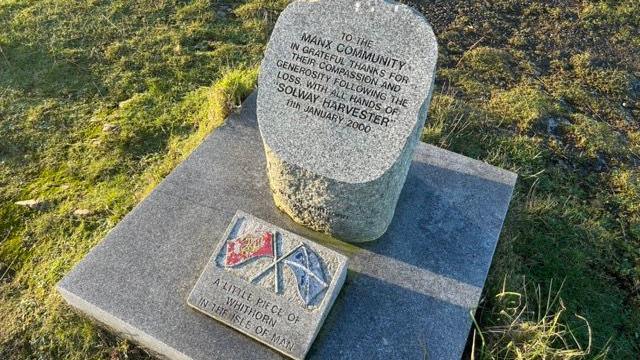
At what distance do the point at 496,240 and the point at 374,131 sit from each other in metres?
1.22

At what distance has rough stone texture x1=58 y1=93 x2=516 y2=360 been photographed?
3.04 m

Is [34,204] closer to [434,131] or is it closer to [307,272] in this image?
[307,272]

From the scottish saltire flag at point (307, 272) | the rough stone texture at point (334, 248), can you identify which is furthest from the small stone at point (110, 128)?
the scottish saltire flag at point (307, 272)

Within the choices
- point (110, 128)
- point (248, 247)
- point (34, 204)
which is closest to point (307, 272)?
point (248, 247)

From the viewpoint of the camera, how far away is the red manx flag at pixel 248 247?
10.2 feet

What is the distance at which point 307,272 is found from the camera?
304 cm

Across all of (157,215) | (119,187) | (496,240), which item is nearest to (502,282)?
(496,240)

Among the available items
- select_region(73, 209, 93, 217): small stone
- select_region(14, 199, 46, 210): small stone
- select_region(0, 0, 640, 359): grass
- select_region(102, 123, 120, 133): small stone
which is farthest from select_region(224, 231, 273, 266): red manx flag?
select_region(102, 123, 120, 133): small stone

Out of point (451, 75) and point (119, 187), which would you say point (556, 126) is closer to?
point (451, 75)

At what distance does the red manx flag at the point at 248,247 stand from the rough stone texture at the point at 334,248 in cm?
Result: 32

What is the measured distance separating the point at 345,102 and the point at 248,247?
1024mm

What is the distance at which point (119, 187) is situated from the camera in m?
4.21

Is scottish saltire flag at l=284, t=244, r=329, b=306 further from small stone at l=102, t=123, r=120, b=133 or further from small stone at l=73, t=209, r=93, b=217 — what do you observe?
small stone at l=102, t=123, r=120, b=133

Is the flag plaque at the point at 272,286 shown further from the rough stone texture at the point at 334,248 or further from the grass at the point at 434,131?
the grass at the point at 434,131
